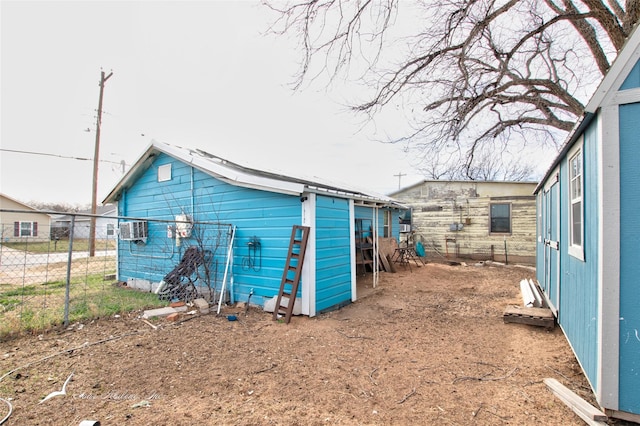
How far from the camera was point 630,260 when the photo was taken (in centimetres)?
229

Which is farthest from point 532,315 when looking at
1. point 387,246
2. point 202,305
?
point 387,246

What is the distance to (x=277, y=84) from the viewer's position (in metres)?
5.64

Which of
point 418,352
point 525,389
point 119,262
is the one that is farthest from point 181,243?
point 525,389

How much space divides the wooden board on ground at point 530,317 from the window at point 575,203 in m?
1.62

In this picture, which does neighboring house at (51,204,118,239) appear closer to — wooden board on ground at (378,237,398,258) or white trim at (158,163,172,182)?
white trim at (158,163,172,182)

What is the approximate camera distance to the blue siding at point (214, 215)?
5.83 metres

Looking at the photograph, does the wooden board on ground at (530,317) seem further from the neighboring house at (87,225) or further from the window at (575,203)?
the neighboring house at (87,225)

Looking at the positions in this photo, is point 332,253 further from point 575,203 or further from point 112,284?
point 112,284

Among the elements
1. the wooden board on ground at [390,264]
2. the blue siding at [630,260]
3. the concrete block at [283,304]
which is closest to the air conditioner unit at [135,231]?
the concrete block at [283,304]

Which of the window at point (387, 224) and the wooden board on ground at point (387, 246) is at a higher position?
the window at point (387, 224)

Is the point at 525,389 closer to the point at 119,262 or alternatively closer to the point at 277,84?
the point at 277,84

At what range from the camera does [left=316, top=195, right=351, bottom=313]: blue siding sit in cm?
575

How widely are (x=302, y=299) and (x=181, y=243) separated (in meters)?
3.56

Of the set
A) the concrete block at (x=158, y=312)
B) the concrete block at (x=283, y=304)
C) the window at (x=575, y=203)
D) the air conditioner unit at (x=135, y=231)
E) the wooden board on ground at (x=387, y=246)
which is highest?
the window at (x=575, y=203)
